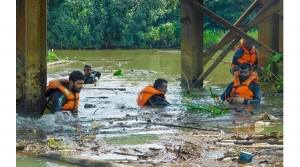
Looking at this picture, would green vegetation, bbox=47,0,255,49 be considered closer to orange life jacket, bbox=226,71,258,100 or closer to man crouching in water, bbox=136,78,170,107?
orange life jacket, bbox=226,71,258,100

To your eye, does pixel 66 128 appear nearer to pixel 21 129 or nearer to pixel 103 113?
pixel 21 129

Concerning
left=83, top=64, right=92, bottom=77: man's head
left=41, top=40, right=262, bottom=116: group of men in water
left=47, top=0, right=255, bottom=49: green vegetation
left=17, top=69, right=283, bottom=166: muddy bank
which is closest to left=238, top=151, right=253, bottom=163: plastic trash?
left=17, top=69, right=283, bottom=166: muddy bank

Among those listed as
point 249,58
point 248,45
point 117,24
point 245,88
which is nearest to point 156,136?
point 245,88

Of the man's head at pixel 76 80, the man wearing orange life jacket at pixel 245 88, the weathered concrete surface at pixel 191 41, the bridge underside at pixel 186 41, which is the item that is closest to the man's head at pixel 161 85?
the man wearing orange life jacket at pixel 245 88

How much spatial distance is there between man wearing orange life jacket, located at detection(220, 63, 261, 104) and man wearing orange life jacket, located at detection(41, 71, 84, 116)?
321 cm

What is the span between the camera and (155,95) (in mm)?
12609

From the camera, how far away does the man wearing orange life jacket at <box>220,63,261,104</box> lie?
12.6 meters

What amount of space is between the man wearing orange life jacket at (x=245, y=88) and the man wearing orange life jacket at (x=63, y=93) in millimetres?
3207

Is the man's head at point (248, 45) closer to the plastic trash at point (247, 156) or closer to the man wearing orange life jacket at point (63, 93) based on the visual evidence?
the man wearing orange life jacket at point (63, 93)

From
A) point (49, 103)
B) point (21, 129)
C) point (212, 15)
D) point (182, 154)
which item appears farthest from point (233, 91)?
point (182, 154)

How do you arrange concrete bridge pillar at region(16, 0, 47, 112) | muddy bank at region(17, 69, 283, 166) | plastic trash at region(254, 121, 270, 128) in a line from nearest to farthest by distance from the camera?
muddy bank at region(17, 69, 283, 166), plastic trash at region(254, 121, 270, 128), concrete bridge pillar at region(16, 0, 47, 112)

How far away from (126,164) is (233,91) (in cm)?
617

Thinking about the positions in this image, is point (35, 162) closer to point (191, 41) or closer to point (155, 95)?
point (155, 95)

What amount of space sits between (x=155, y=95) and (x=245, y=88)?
172 centimetres
